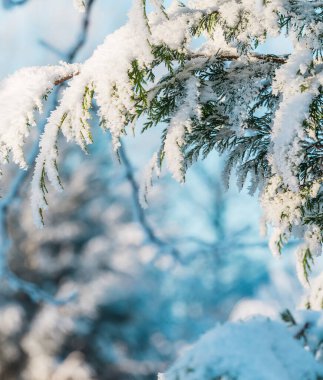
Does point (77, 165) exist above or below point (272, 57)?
above

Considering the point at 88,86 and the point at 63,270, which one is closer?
the point at 88,86

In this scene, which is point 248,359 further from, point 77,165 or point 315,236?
point 77,165

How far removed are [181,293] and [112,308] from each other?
5.08 meters

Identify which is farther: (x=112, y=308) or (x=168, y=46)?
(x=112, y=308)

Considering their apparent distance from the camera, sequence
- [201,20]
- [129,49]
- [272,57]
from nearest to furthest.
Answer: [129,49], [201,20], [272,57]

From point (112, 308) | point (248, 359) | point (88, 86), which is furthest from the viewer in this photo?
point (112, 308)

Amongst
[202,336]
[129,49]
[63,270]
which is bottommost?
[202,336]

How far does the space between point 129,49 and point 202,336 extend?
1.57 m

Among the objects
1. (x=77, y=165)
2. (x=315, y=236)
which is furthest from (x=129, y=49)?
(x=77, y=165)

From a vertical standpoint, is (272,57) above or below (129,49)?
above

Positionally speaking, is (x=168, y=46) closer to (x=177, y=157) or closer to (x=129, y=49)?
(x=129, y=49)

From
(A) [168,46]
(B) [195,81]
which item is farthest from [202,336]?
(A) [168,46]

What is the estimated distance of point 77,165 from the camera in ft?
54.5

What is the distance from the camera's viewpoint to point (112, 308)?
14.8 metres
